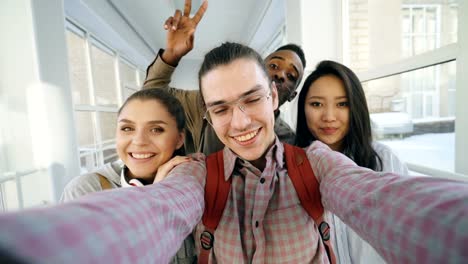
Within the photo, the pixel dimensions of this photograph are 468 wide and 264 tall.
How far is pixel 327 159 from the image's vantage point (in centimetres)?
69

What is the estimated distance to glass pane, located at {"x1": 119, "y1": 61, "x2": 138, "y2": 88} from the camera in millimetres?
4225

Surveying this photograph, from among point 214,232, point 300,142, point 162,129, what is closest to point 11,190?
point 162,129

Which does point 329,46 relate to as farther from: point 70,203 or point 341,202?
point 70,203

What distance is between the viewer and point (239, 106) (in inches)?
28.5

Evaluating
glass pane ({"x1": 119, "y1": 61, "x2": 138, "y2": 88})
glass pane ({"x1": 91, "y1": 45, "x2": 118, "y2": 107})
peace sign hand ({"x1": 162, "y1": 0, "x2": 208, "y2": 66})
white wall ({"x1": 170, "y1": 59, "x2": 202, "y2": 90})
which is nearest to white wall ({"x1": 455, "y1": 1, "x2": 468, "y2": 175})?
peace sign hand ({"x1": 162, "y1": 0, "x2": 208, "y2": 66})

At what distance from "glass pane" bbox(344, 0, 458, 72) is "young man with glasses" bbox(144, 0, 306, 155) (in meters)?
0.75

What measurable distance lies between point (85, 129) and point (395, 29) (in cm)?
337

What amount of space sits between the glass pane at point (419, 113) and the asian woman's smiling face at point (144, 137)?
1.26 metres

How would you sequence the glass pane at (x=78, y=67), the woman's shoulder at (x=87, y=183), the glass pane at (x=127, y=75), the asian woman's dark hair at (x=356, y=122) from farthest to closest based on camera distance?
the glass pane at (x=127, y=75)
the glass pane at (x=78, y=67)
the asian woman's dark hair at (x=356, y=122)
the woman's shoulder at (x=87, y=183)

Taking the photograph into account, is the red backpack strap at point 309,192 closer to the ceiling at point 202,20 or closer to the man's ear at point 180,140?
the man's ear at point 180,140

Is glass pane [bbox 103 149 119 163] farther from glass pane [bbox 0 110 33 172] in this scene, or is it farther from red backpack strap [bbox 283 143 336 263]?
red backpack strap [bbox 283 143 336 263]

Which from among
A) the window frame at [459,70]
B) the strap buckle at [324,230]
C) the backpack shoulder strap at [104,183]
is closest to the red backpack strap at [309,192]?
the strap buckle at [324,230]

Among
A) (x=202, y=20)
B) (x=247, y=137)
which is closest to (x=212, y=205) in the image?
(x=247, y=137)

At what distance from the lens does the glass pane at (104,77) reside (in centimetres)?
308
